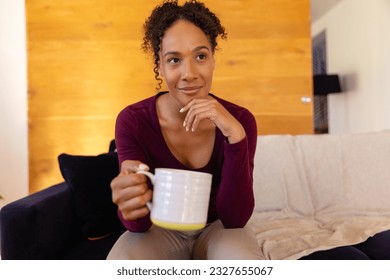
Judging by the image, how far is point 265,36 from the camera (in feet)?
5.86

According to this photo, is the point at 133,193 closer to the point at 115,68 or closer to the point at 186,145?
the point at 186,145

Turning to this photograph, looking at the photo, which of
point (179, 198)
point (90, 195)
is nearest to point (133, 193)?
point (179, 198)

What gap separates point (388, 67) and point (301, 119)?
1195 mm

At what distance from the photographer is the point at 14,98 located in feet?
5.85

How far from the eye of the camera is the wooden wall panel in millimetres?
1689

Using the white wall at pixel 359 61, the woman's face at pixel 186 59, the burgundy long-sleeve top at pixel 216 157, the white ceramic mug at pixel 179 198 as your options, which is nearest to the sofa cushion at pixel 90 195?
the burgundy long-sleeve top at pixel 216 157

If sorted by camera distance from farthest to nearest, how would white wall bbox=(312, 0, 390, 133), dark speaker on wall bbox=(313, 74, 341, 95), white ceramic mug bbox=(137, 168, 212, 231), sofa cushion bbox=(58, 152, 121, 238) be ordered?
dark speaker on wall bbox=(313, 74, 341, 95) → white wall bbox=(312, 0, 390, 133) → sofa cushion bbox=(58, 152, 121, 238) → white ceramic mug bbox=(137, 168, 212, 231)

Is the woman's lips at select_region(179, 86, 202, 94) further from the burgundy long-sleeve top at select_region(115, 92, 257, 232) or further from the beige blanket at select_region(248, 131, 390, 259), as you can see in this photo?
the beige blanket at select_region(248, 131, 390, 259)

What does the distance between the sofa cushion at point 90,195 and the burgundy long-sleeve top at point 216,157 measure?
0.38 metres

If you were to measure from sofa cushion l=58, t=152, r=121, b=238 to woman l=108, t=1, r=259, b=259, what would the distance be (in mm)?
385

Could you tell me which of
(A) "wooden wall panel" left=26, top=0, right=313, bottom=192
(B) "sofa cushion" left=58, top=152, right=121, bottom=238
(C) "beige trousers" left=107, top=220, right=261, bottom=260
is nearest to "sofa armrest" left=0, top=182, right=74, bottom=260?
(B) "sofa cushion" left=58, top=152, right=121, bottom=238

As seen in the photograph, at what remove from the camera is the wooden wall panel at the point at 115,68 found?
169 centimetres

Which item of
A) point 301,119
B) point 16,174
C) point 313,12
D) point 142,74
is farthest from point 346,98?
point 16,174

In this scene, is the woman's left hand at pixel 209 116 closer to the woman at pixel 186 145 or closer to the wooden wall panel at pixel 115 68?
the woman at pixel 186 145
